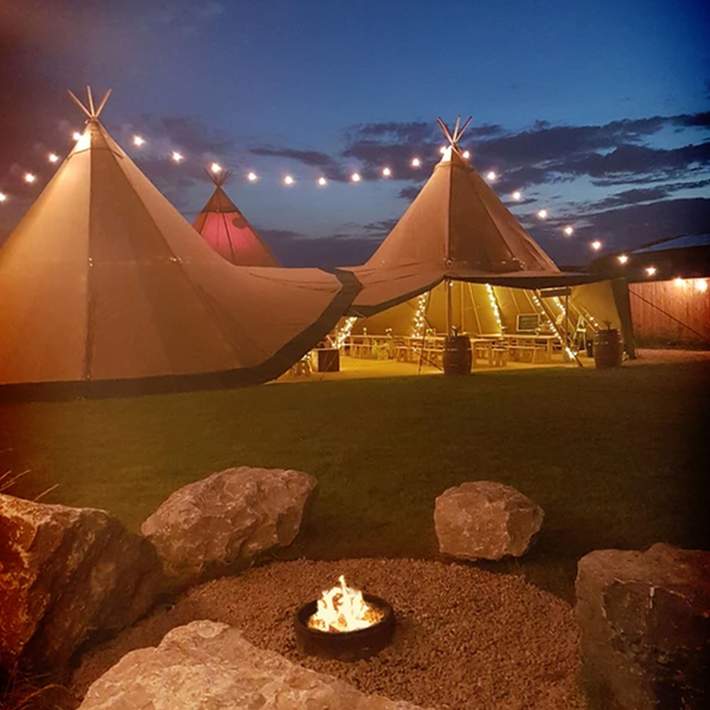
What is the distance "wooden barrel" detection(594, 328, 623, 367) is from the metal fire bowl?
8974mm

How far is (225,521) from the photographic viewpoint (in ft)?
10.3

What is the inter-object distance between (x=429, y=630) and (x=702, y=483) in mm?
2545

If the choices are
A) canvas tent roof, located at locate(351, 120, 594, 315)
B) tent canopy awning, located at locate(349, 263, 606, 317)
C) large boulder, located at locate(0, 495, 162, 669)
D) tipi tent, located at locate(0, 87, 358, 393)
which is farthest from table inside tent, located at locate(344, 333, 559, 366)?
large boulder, located at locate(0, 495, 162, 669)

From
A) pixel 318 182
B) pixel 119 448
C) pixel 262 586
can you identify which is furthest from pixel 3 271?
pixel 262 586

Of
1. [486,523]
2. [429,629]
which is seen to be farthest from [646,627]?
[486,523]

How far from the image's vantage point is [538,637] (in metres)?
2.51

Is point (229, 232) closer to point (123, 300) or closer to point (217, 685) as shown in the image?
point (123, 300)

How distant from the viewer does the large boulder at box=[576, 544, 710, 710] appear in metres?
1.75

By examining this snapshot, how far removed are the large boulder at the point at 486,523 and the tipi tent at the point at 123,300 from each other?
546 centimetres

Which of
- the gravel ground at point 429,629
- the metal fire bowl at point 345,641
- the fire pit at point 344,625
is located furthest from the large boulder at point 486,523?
the metal fire bowl at point 345,641

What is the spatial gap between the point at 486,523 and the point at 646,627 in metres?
1.37

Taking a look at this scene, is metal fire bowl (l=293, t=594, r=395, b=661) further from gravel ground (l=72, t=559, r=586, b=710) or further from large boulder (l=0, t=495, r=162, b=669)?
large boulder (l=0, t=495, r=162, b=669)

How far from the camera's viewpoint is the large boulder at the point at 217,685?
1.48 meters

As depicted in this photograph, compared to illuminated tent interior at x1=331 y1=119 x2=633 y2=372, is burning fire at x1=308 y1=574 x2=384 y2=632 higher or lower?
Result: lower
